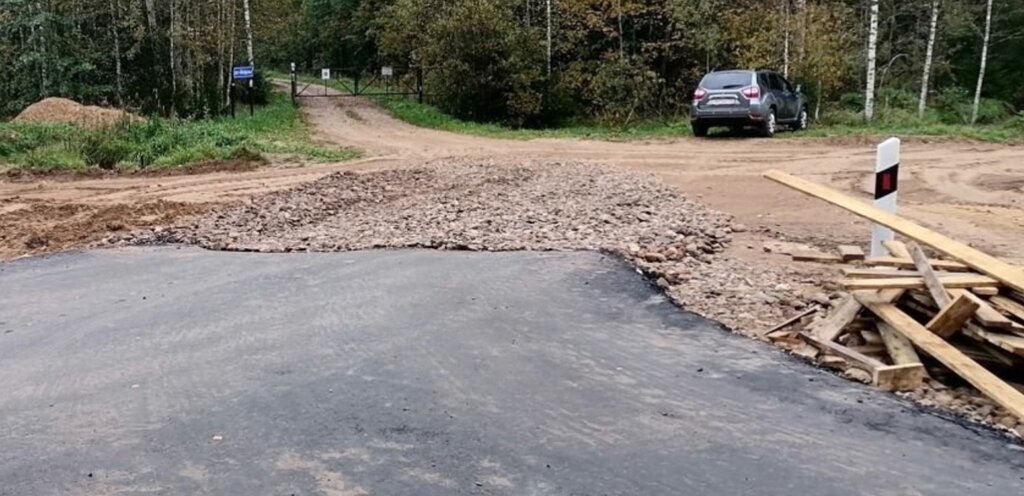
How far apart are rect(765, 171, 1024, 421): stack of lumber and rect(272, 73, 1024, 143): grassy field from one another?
52.2 ft

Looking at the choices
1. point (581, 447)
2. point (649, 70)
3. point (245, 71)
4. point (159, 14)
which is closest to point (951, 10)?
point (649, 70)

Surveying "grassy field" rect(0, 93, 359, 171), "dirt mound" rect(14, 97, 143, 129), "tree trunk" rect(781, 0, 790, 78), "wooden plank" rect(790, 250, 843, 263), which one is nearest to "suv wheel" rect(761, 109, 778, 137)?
"tree trunk" rect(781, 0, 790, 78)

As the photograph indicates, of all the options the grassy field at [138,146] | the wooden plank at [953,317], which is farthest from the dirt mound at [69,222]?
the wooden plank at [953,317]

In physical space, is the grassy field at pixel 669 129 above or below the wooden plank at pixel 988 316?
above

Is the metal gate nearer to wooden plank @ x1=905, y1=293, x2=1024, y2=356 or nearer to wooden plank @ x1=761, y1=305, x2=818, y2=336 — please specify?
wooden plank @ x1=761, y1=305, x2=818, y2=336

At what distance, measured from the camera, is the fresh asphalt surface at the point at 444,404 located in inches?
131

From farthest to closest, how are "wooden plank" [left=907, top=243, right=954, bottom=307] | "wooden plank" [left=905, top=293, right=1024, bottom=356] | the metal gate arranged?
1. the metal gate
2. "wooden plank" [left=907, top=243, right=954, bottom=307]
3. "wooden plank" [left=905, top=293, right=1024, bottom=356]

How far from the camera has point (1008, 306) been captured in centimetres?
470

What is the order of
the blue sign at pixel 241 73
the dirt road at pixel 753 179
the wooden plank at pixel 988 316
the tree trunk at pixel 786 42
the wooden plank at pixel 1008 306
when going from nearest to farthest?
the wooden plank at pixel 988 316
the wooden plank at pixel 1008 306
the dirt road at pixel 753 179
the blue sign at pixel 241 73
the tree trunk at pixel 786 42

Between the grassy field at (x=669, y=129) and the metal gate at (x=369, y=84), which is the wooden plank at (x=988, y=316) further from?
the metal gate at (x=369, y=84)

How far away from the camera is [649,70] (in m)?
27.9

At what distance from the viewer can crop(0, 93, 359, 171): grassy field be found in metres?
17.0

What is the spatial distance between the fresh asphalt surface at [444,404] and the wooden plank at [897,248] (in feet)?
5.52

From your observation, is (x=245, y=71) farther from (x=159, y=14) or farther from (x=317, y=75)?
(x=317, y=75)
